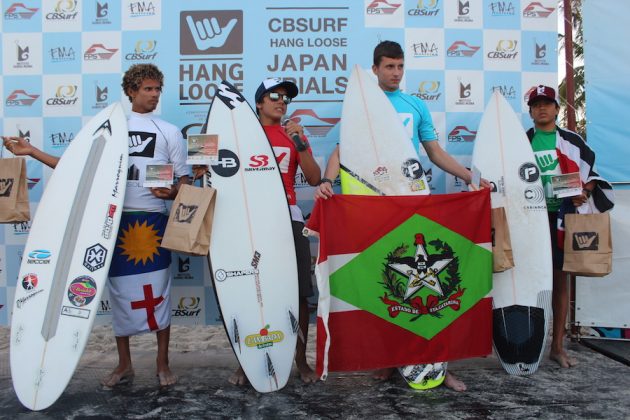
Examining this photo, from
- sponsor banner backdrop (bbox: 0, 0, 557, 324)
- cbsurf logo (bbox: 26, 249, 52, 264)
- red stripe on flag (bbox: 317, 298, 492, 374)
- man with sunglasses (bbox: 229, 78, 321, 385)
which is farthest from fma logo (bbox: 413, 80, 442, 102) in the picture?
cbsurf logo (bbox: 26, 249, 52, 264)

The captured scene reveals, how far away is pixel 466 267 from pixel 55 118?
3040 mm

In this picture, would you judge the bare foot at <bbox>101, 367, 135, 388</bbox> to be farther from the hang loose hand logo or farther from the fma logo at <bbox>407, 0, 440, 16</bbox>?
the fma logo at <bbox>407, 0, 440, 16</bbox>

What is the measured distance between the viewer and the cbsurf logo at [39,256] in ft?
9.40

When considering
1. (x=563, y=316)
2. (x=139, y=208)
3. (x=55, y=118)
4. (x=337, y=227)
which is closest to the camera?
(x=337, y=227)

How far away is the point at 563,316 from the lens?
130 inches

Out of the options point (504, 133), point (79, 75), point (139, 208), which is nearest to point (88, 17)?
→ point (79, 75)

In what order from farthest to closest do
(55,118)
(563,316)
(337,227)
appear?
(55,118) < (563,316) < (337,227)

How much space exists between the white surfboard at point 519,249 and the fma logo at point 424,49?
71cm

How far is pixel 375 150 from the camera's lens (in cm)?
316

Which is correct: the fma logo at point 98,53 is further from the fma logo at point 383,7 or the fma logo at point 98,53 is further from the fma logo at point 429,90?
the fma logo at point 429,90

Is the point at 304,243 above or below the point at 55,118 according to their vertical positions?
below

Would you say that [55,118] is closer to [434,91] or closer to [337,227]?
[337,227]

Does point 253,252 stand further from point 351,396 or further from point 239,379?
point 351,396

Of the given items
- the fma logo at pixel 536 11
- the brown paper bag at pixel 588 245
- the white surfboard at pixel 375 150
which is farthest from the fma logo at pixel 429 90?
the brown paper bag at pixel 588 245
